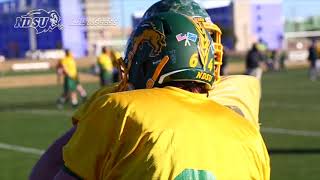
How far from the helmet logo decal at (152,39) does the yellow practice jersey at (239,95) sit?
0.53m

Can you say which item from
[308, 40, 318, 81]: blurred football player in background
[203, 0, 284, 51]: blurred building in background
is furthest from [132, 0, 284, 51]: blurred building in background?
[308, 40, 318, 81]: blurred football player in background

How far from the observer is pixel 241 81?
9.63 ft

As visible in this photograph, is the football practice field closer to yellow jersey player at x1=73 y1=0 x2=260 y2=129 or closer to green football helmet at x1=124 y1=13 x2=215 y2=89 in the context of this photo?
yellow jersey player at x1=73 y1=0 x2=260 y2=129

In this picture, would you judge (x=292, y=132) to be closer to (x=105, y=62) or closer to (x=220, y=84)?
(x=220, y=84)

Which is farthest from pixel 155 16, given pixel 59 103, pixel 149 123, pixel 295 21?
pixel 295 21

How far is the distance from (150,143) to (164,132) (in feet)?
0.17

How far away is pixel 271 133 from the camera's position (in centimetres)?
1195

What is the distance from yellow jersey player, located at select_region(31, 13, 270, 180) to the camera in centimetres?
192

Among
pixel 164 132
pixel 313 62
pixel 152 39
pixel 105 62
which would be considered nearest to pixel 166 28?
pixel 152 39

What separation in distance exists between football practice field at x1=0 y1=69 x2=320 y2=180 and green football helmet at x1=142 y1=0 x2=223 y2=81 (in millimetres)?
5491

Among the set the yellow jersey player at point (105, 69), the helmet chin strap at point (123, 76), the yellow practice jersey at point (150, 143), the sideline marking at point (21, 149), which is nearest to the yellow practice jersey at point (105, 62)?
the yellow jersey player at point (105, 69)

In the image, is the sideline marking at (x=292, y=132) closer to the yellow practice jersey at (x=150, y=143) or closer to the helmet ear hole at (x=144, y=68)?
the helmet ear hole at (x=144, y=68)

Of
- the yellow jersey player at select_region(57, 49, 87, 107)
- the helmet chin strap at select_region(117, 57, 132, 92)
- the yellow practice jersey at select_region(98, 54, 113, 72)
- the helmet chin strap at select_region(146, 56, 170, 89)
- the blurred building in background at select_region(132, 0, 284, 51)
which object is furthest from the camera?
the blurred building in background at select_region(132, 0, 284, 51)

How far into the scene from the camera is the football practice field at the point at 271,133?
8.68 m
